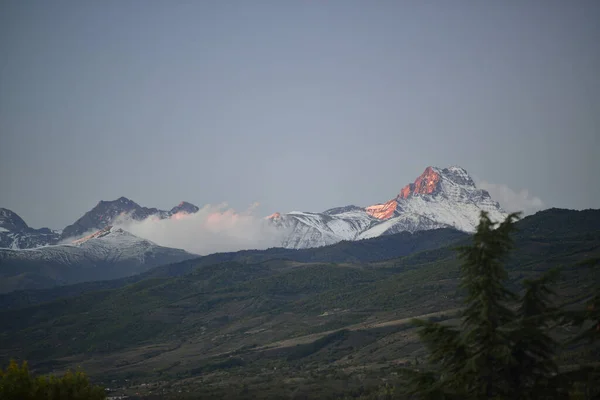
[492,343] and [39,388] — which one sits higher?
[492,343]

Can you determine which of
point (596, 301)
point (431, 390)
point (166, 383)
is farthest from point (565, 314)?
point (166, 383)

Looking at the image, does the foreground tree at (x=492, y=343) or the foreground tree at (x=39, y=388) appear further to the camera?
the foreground tree at (x=39, y=388)

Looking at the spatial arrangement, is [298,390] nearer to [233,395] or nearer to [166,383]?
Result: [233,395]

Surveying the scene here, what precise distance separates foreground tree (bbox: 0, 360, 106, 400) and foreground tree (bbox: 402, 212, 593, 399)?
1590 inches

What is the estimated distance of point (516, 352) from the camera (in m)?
31.9

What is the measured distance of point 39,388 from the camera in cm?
5716

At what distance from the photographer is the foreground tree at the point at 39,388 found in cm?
5556

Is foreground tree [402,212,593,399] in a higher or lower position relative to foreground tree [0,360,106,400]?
higher

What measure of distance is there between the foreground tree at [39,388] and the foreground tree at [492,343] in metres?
40.4

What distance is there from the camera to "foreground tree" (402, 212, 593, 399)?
30719mm

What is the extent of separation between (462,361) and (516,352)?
3.02m

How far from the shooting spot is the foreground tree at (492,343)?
30.7m

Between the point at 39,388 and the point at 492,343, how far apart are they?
152 ft

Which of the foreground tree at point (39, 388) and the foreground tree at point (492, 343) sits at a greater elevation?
the foreground tree at point (492, 343)
